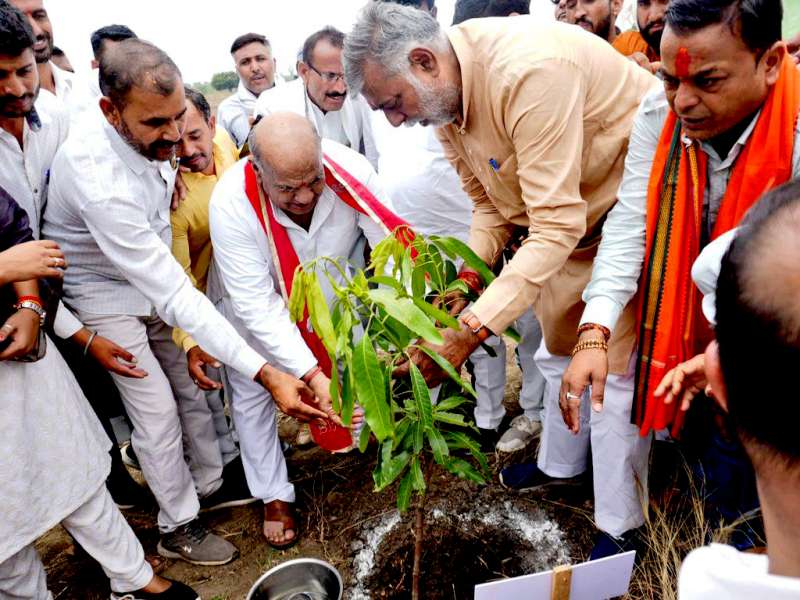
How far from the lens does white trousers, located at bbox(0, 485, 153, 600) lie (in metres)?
2.00

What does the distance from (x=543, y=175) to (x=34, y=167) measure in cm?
203

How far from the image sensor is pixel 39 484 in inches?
76.9

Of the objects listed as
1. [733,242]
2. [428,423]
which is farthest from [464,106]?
[733,242]

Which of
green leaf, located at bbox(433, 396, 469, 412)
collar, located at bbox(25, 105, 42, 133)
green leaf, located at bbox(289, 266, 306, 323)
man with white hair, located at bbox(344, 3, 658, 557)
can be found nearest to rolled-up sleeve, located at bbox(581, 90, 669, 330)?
man with white hair, located at bbox(344, 3, 658, 557)

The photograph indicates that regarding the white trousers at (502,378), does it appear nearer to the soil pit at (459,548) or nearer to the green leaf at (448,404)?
the soil pit at (459,548)

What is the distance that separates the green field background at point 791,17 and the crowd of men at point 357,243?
2.77 meters

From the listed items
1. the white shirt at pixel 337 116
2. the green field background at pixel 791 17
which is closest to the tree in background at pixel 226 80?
the white shirt at pixel 337 116

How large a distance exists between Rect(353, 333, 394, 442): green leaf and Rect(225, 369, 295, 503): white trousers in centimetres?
140

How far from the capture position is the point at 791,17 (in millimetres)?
4129

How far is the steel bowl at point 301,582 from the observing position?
2080 mm

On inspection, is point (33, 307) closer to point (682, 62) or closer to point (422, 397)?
point (422, 397)

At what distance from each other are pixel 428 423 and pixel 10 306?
1412 mm

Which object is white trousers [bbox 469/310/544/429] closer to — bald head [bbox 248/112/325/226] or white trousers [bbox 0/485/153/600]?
bald head [bbox 248/112/325/226]

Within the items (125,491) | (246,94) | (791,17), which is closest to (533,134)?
(125,491)
